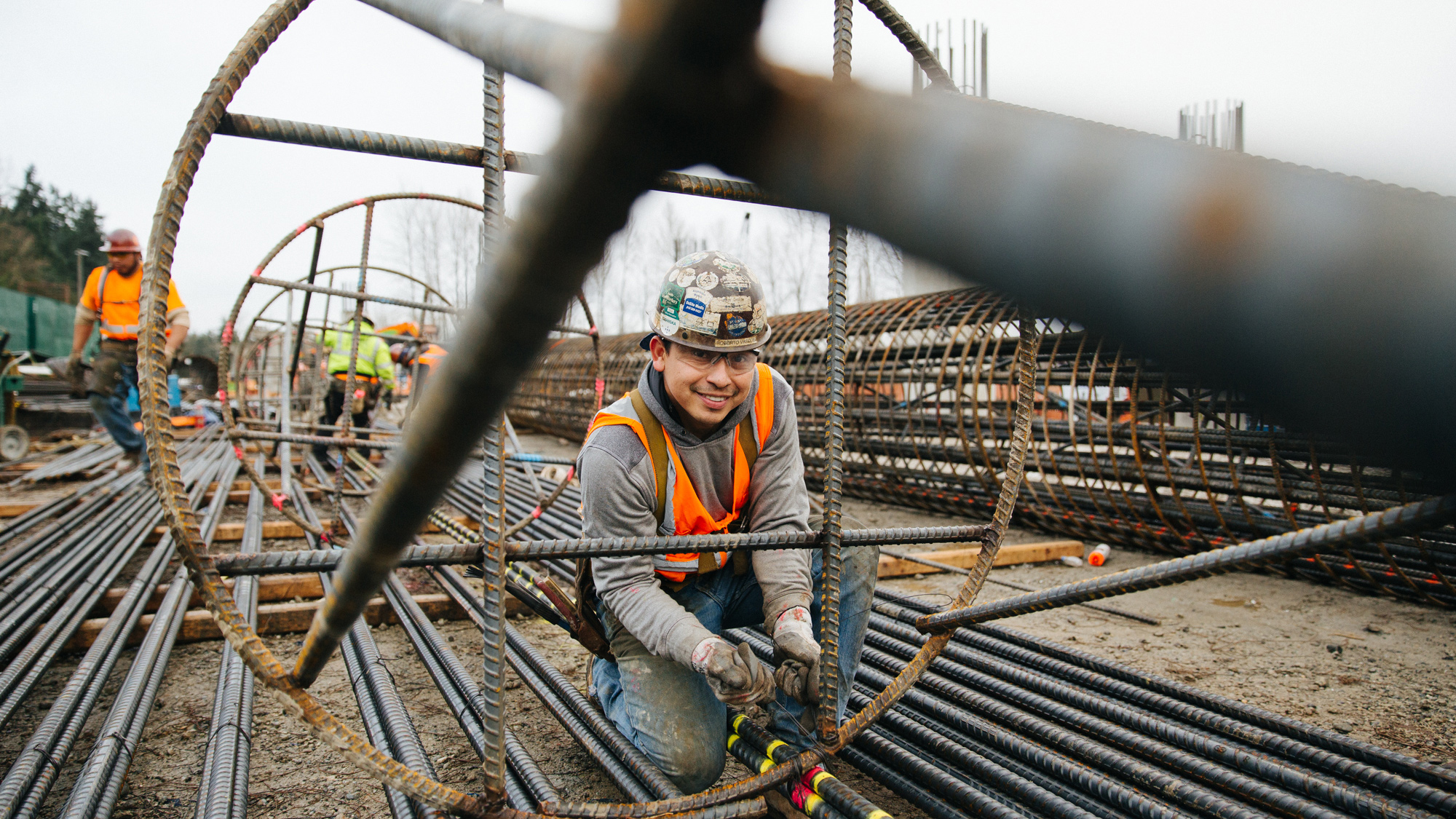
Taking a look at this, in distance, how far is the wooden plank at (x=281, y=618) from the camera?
9.10ft

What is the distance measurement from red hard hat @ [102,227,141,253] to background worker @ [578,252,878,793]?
5320 mm

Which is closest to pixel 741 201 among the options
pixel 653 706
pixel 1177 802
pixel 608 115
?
pixel 608 115

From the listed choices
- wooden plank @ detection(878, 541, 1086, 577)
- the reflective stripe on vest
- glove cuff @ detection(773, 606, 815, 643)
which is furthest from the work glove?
glove cuff @ detection(773, 606, 815, 643)

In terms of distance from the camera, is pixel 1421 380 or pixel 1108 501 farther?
pixel 1108 501

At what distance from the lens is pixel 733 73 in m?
0.26

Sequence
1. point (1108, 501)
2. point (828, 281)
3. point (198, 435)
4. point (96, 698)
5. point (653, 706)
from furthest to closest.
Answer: point (198, 435), point (1108, 501), point (96, 698), point (653, 706), point (828, 281)

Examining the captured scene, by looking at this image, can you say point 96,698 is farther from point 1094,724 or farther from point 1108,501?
point 1108,501

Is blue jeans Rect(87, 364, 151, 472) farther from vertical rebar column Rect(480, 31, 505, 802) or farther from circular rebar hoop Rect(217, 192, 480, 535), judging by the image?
vertical rebar column Rect(480, 31, 505, 802)

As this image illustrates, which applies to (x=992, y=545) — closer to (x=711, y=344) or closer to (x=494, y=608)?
(x=711, y=344)

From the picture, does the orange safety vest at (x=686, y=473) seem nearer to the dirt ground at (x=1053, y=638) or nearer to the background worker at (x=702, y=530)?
the background worker at (x=702, y=530)

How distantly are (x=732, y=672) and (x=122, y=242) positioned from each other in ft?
19.7

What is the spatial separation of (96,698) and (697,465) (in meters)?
1.93

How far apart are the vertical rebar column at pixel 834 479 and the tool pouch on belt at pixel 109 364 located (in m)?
6.16

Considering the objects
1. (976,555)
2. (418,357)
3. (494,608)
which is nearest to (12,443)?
(418,357)
